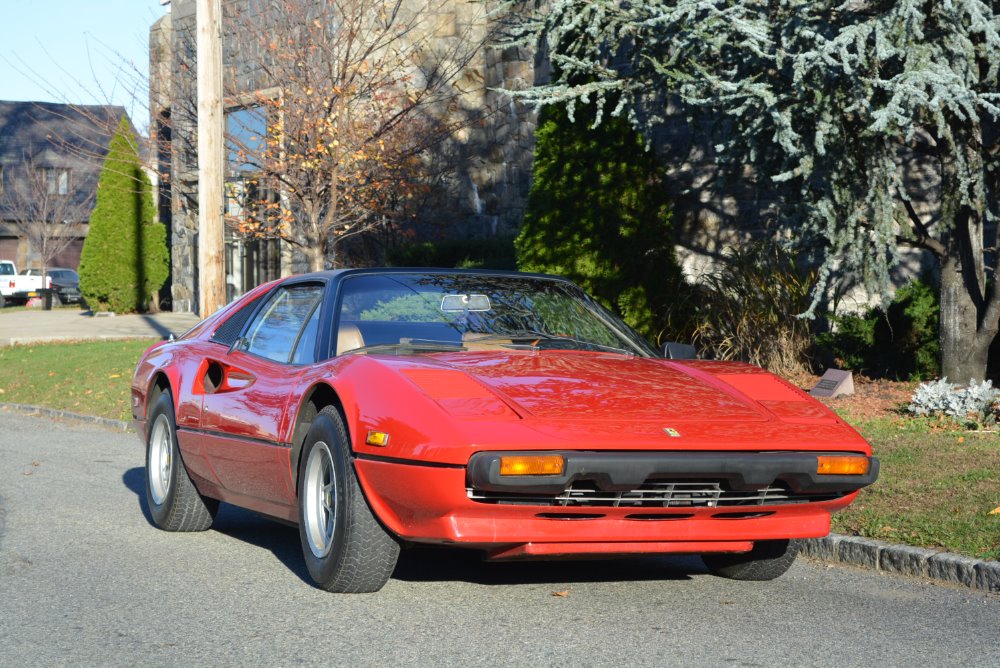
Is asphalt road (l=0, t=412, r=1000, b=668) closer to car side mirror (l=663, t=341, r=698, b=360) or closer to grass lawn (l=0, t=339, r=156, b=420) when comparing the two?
car side mirror (l=663, t=341, r=698, b=360)

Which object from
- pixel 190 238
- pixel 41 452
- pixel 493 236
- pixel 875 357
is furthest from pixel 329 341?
pixel 190 238

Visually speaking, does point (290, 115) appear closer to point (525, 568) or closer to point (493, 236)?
point (493, 236)

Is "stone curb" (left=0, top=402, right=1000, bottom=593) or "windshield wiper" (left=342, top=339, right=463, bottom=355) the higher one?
→ "windshield wiper" (left=342, top=339, right=463, bottom=355)

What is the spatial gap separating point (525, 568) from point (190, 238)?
2511 cm

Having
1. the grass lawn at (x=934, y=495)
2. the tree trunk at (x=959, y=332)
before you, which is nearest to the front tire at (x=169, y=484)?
the grass lawn at (x=934, y=495)

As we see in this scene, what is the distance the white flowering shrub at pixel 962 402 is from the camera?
34.1 ft

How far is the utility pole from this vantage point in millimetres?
14500

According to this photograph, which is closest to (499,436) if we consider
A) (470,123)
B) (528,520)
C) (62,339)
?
(528,520)

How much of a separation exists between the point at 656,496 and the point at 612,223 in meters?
9.85

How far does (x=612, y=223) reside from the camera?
1477 cm

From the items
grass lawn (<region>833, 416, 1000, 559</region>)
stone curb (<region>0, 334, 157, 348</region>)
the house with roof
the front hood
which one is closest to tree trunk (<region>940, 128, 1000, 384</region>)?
grass lawn (<region>833, 416, 1000, 559</region>)

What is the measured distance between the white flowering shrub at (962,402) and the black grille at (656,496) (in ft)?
18.1

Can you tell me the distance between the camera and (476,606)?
5.50m

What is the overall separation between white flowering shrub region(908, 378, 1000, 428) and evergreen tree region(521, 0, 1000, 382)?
2.76 feet
